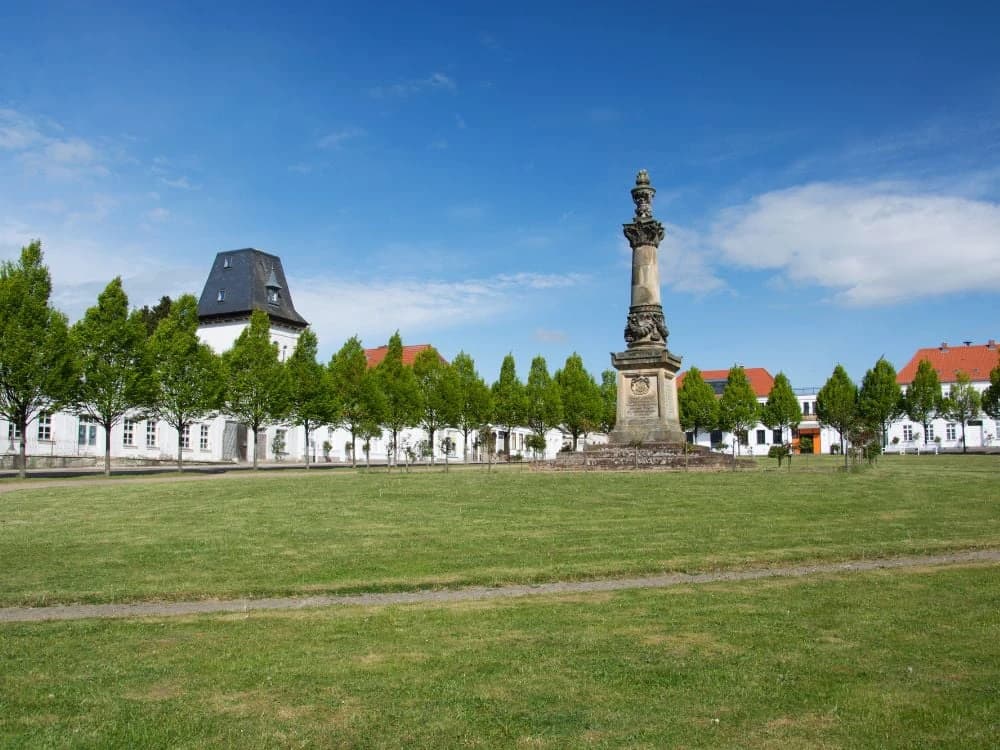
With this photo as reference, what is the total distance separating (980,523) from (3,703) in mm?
16593

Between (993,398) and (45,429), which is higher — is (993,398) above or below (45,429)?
above

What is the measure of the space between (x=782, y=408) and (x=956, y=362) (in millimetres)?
24164

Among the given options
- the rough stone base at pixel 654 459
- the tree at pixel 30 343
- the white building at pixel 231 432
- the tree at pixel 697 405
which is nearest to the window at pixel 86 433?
the white building at pixel 231 432

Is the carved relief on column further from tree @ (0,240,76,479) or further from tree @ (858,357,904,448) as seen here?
tree @ (858,357,904,448)

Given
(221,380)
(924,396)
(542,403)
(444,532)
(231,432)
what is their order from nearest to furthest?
(444,532), (221,380), (231,432), (542,403), (924,396)

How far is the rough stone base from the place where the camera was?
100.0 ft

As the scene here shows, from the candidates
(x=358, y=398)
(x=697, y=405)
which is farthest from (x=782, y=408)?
(x=358, y=398)

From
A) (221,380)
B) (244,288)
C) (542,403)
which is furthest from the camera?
(244,288)

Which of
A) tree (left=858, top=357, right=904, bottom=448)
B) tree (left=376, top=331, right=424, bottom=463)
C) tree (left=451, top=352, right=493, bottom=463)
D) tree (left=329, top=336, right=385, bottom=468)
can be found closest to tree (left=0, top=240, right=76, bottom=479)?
tree (left=329, top=336, right=385, bottom=468)

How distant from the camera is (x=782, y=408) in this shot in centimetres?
8719

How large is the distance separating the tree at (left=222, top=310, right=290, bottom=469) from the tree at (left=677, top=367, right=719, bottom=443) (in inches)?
1862

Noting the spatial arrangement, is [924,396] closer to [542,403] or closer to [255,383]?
[542,403]

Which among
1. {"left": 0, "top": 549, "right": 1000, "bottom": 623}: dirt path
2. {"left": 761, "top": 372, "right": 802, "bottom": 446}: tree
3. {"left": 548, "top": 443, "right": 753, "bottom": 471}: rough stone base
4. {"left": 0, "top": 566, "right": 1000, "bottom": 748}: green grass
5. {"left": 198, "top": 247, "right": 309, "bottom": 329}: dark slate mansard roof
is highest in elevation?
{"left": 198, "top": 247, "right": 309, "bottom": 329}: dark slate mansard roof

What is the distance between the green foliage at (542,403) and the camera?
73.2 metres
